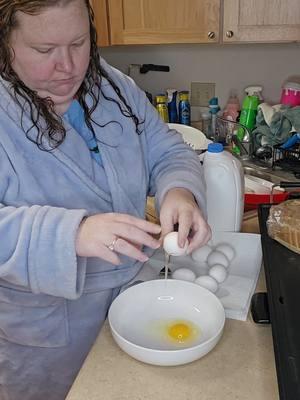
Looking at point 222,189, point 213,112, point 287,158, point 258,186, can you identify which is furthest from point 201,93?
point 222,189

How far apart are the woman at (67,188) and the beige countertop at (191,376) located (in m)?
0.14

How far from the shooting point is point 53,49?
0.84 meters

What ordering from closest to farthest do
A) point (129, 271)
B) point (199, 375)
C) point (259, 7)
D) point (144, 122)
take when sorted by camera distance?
point (199, 375), point (129, 271), point (144, 122), point (259, 7)

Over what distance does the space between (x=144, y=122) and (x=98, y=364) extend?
553 millimetres

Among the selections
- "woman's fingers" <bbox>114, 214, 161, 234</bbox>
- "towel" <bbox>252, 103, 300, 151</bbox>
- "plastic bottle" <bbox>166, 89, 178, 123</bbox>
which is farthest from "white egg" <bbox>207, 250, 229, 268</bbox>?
"plastic bottle" <bbox>166, 89, 178, 123</bbox>

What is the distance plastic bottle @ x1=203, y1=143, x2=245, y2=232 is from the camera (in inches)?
44.3

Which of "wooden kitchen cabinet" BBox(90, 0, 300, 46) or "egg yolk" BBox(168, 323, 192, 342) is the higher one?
"wooden kitchen cabinet" BBox(90, 0, 300, 46)

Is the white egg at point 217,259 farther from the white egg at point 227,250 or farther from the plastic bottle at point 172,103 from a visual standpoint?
the plastic bottle at point 172,103

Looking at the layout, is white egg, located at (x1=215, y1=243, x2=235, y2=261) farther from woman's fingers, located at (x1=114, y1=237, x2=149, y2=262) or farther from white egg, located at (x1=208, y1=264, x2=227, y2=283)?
woman's fingers, located at (x1=114, y1=237, x2=149, y2=262)

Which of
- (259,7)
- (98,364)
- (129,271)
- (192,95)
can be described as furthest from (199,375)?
(192,95)

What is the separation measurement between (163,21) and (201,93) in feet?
1.59

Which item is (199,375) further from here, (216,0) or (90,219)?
(216,0)

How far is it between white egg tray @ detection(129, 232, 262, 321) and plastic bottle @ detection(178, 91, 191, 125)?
41.4 inches

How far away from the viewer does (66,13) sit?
81 centimetres
